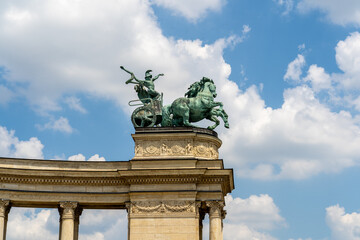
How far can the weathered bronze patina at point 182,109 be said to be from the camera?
53.8 m

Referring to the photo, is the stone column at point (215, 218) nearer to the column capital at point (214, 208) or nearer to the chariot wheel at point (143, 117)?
the column capital at point (214, 208)

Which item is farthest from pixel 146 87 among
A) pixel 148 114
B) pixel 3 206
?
pixel 3 206

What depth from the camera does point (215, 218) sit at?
49.6 meters

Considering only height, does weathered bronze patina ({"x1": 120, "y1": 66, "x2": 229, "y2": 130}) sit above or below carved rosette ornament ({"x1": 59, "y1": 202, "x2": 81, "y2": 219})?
above

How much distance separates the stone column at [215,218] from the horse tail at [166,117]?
27.0 feet

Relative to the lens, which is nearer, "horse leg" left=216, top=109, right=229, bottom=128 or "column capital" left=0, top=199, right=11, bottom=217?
"column capital" left=0, top=199, right=11, bottom=217

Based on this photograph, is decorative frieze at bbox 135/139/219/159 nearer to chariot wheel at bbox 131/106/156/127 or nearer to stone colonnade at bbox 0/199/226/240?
chariot wheel at bbox 131/106/156/127

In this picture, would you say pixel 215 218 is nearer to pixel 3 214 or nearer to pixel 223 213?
pixel 223 213

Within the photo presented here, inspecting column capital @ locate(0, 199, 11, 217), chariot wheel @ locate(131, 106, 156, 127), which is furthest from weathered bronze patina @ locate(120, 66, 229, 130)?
column capital @ locate(0, 199, 11, 217)

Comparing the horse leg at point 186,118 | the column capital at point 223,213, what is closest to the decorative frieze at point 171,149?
the horse leg at point 186,118

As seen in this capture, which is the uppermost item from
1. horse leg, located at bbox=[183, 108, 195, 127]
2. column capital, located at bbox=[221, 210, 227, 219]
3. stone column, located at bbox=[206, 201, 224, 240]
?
horse leg, located at bbox=[183, 108, 195, 127]

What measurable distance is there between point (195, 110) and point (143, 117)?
461 cm

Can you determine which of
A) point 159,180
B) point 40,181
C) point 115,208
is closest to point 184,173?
point 159,180

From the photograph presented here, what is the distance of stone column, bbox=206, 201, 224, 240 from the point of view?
49.1 m
